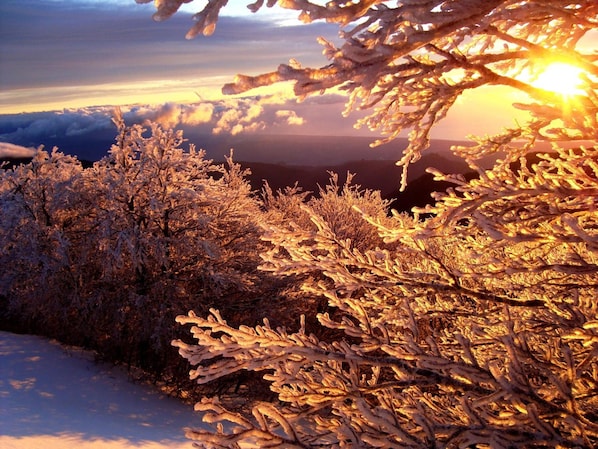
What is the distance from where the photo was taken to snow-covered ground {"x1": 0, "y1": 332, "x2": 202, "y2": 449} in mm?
7969

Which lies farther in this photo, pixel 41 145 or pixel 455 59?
pixel 41 145

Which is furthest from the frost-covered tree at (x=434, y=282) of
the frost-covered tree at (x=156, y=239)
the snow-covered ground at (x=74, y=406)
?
the frost-covered tree at (x=156, y=239)

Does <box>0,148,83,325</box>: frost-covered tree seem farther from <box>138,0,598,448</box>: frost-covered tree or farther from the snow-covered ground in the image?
<box>138,0,598,448</box>: frost-covered tree

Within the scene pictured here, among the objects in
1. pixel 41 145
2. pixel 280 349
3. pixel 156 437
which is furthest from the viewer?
pixel 41 145

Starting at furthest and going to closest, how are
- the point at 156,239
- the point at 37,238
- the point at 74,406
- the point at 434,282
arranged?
the point at 37,238, the point at 156,239, the point at 74,406, the point at 434,282

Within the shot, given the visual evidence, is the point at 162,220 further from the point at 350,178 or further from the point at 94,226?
the point at 350,178

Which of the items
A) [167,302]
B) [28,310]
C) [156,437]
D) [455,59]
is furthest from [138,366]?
[455,59]

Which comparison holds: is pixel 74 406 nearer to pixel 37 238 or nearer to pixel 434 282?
pixel 37 238

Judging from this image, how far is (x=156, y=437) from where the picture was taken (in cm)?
913

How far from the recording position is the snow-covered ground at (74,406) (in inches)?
314

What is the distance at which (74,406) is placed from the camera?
1027cm

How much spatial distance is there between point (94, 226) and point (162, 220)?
1611 millimetres

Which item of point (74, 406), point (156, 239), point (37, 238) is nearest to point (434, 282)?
point (74, 406)

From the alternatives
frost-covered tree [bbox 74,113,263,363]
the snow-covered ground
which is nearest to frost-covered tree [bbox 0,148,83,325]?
frost-covered tree [bbox 74,113,263,363]
